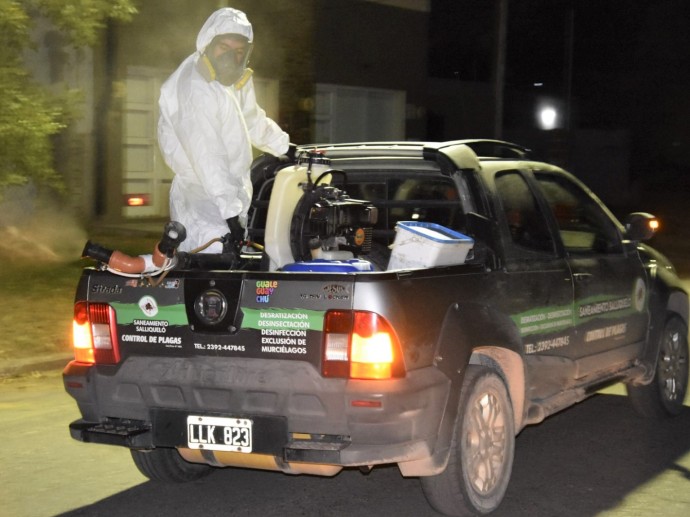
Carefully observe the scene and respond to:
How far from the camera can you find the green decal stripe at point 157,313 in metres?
5.08

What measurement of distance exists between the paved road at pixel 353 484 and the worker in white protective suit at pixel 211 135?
4.38 feet

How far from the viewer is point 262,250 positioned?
611cm

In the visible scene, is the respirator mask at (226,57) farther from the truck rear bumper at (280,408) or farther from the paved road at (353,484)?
the paved road at (353,484)

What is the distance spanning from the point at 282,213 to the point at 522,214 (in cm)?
140

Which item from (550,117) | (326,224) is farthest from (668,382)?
(550,117)

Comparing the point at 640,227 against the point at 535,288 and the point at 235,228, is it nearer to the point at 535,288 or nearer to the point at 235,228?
the point at 535,288

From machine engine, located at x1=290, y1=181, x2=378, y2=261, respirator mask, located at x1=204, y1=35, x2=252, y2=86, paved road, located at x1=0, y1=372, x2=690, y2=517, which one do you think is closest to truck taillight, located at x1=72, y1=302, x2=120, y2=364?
paved road, located at x1=0, y1=372, x2=690, y2=517

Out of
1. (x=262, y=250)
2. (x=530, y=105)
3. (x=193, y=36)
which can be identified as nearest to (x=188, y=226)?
(x=262, y=250)

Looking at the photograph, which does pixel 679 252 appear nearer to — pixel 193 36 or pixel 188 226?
pixel 193 36

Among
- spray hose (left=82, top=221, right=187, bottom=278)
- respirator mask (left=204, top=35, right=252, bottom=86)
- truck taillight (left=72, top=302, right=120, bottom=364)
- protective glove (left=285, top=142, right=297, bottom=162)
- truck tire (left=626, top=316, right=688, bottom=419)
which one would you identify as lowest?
truck tire (left=626, top=316, right=688, bottom=419)

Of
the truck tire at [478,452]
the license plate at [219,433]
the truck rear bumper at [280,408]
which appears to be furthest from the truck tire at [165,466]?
the truck tire at [478,452]

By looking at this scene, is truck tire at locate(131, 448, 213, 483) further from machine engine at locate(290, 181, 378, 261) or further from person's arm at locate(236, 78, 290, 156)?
person's arm at locate(236, 78, 290, 156)

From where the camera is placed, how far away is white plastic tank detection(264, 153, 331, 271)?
557cm

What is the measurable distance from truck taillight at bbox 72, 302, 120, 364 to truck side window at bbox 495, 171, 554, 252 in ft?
7.00
